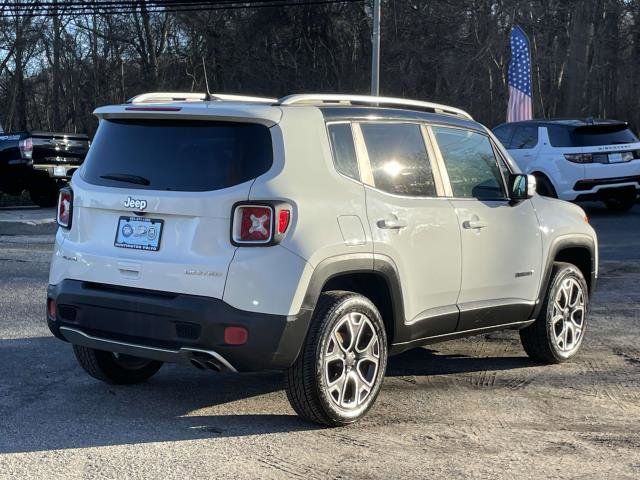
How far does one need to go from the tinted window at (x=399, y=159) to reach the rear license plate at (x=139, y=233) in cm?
129

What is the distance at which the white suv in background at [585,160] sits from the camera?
1648 cm

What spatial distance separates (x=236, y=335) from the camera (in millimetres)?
4672

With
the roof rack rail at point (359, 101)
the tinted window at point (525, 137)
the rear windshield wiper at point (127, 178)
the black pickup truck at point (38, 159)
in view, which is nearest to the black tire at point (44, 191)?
the black pickup truck at point (38, 159)

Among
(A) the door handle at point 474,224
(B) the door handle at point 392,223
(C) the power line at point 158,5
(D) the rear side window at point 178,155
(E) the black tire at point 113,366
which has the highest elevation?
(C) the power line at point 158,5

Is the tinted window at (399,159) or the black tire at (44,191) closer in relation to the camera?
the tinted window at (399,159)

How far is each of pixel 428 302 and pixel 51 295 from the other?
86.6 inches

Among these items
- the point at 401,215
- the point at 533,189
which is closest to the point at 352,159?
the point at 401,215

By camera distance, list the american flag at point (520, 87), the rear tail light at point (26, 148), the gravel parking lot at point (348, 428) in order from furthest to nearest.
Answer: the american flag at point (520, 87) → the rear tail light at point (26, 148) → the gravel parking lot at point (348, 428)

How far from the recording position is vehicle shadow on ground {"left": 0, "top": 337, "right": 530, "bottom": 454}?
4.91 m

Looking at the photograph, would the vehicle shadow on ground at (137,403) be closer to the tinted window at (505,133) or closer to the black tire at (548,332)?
the black tire at (548,332)

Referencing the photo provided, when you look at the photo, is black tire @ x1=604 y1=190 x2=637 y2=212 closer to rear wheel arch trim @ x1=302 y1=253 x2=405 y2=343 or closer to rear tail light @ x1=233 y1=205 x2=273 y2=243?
rear wheel arch trim @ x1=302 y1=253 x2=405 y2=343

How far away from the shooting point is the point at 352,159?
5.26 m

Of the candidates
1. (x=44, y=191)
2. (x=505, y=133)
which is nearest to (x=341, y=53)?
(x=44, y=191)

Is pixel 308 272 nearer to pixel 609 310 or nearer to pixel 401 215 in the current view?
pixel 401 215
